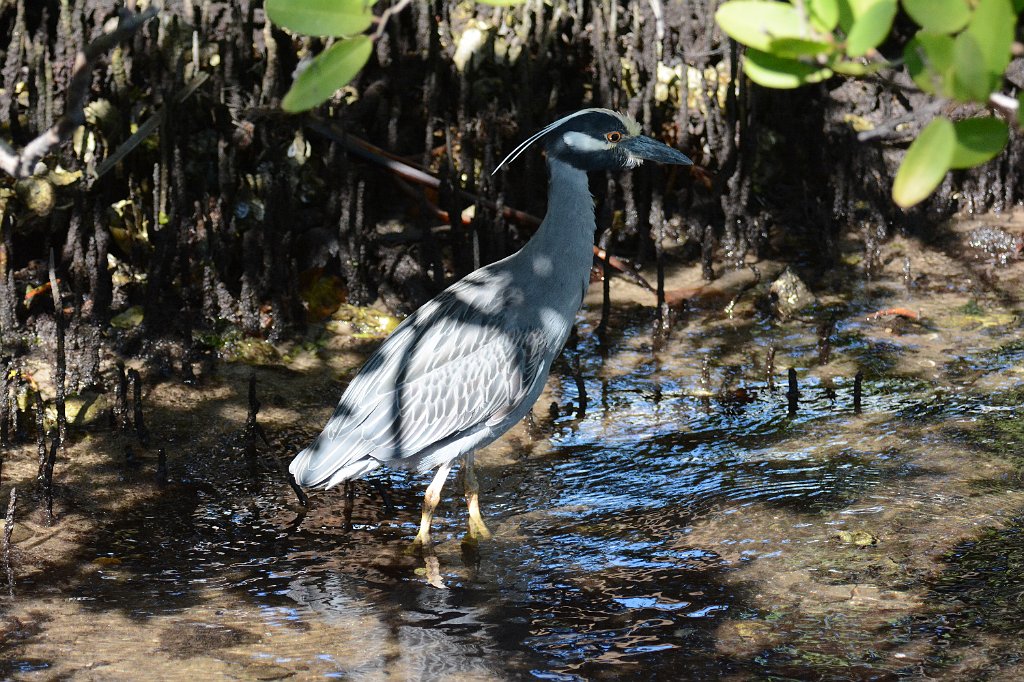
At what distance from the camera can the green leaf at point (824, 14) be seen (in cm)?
142

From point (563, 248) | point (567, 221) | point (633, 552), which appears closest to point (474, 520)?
point (633, 552)

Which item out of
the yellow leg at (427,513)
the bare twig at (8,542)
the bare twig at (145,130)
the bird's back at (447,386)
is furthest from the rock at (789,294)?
the bare twig at (8,542)

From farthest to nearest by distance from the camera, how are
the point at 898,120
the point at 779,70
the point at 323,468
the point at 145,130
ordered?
1. the point at 145,130
2. the point at 323,468
3. the point at 898,120
4. the point at 779,70

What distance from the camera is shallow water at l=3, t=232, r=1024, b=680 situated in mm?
3342

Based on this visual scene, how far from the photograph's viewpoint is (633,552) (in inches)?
160

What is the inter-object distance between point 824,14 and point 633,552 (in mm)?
2876

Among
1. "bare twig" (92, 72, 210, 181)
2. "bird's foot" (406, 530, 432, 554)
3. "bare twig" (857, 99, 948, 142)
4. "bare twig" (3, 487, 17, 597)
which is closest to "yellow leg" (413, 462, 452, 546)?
"bird's foot" (406, 530, 432, 554)

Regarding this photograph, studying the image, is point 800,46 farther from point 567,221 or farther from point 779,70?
point 567,221

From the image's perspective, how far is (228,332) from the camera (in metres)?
5.71

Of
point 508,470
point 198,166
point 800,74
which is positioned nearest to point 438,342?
point 508,470

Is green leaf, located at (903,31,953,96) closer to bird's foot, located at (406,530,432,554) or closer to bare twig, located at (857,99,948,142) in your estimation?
bare twig, located at (857,99,948,142)

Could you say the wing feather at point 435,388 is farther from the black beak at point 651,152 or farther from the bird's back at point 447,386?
the black beak at point 651,152

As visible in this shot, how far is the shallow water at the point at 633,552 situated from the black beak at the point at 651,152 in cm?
122

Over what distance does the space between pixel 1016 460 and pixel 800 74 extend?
343cm
